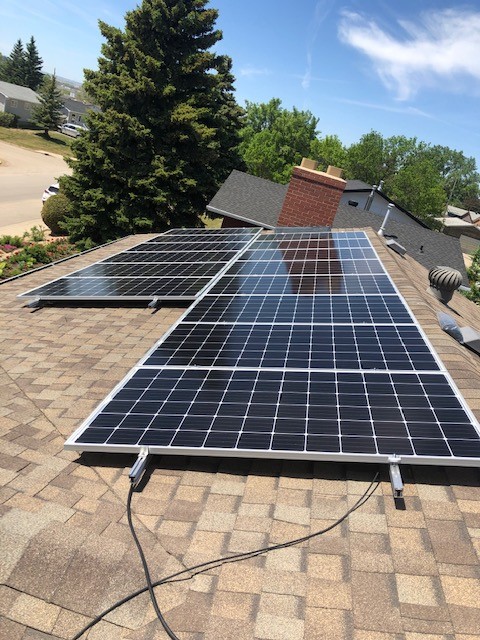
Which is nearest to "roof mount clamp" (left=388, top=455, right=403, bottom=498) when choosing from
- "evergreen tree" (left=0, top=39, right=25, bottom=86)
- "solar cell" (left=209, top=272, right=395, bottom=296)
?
"solar cell" (left=209, top=272, right=395, bottom=296)

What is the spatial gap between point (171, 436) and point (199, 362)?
1.75 m

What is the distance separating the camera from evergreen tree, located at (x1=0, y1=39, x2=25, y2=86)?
108 metres

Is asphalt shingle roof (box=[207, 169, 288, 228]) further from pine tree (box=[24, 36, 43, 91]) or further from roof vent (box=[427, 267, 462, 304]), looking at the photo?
pine tree (box=[24, 36, 43, 91])

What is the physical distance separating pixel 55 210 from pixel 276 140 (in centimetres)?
4699

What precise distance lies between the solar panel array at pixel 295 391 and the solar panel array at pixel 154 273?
259 centimetres

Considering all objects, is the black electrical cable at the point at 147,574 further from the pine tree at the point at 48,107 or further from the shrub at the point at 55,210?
the pine tree at the point at 48,107

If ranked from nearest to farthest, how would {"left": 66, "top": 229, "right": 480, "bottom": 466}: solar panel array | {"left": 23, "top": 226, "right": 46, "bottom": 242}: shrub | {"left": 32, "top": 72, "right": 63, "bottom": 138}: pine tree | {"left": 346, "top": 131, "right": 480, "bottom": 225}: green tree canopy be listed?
1. {"left": 66, "top": 229, "right": 480, "bottom": 466}: solar panel array
2. {"left": 23, "top": 226, "right": 46, "bottom": 242}: shrub
3. {"left": 346, "top": 131, "right": 480, "bottom": 225}: green tree canopy
4. {"left": 32, "top": 72, "right": 63, "bottom": 138}: pine tree

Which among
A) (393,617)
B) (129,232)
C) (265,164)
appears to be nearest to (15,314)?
(393,617)

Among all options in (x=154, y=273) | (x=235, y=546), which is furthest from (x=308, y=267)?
(x=235, y=546)

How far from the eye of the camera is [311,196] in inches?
725

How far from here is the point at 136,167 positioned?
32.1 m

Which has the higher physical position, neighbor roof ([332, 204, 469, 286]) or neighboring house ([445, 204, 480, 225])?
neighboring house ([445, 204, 480, 225])

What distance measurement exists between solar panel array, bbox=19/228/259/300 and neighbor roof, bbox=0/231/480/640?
5494 millimetres

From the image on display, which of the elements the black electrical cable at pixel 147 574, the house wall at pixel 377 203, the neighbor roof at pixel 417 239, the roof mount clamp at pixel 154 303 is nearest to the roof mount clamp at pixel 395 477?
the black electrical cable at pixel 147 574
